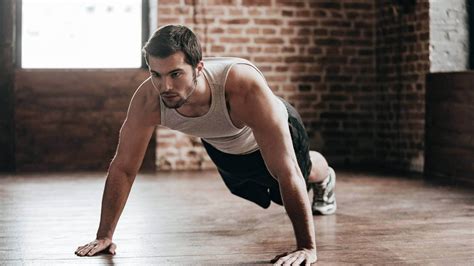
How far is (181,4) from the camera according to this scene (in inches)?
217

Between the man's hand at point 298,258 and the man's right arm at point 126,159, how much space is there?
62cm

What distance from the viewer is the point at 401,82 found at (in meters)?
5.49

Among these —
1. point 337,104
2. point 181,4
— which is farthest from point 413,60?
point 181,4

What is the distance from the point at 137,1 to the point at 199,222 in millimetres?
2938

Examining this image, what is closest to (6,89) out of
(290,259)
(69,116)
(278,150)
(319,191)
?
(69,116)

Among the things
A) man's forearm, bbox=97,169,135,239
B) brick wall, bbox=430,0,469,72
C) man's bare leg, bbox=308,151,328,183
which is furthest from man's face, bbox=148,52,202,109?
brick wall, bbox=430,0,469,72

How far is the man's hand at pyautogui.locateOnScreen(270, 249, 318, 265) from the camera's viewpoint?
2290 mm

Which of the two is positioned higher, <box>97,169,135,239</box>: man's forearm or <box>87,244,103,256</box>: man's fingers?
<box>97,169,135,239</box>: man's forearm

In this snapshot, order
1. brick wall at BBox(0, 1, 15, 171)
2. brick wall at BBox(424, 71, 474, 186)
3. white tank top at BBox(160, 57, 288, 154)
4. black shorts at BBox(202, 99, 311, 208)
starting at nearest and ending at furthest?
white tank top at BBox(160, 57, 288, 154)
black shorts at BBox(202, 99, 311, 208)
brick wall at BBox(424, 71, 474, 186)
brick wall at BBox(0, 1, 15, 171)

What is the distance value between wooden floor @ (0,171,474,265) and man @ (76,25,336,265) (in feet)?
0.62

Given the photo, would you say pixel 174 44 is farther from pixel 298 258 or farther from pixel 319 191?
pixel 319 191

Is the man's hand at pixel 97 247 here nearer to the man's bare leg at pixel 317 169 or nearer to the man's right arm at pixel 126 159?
the man's right arm at pixel 126 159

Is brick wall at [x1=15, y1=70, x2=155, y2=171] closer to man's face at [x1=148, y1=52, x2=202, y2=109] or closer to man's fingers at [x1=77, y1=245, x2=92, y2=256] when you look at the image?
man's fingers at [x1=77, y1=245, x2=92, y2=256]

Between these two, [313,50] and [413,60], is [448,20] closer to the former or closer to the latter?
[413,60]
